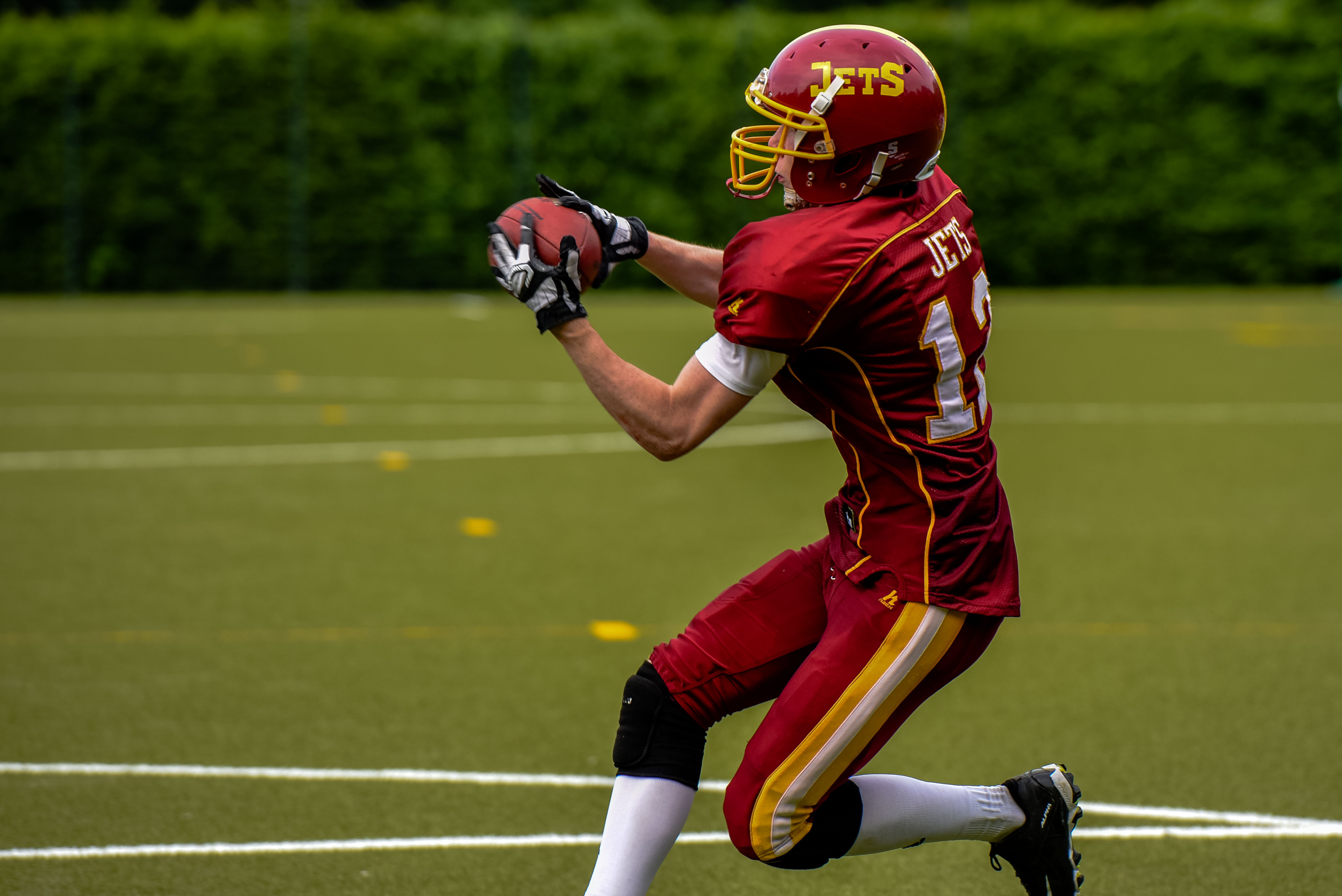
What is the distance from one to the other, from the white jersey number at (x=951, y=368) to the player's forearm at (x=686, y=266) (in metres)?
0.62

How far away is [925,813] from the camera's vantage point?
3.47 meters

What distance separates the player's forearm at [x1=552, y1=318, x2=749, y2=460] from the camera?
10.1 ft

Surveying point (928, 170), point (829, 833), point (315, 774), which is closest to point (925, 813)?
point (829, 833)

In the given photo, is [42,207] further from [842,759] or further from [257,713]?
[842,759]

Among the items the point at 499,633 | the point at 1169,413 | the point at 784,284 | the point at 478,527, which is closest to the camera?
the point at 784,284

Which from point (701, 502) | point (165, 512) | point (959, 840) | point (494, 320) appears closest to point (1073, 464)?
point (701, 502)

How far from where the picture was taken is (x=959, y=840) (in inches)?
174

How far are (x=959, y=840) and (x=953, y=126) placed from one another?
21831 millimetres

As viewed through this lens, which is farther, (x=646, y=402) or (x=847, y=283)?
(x=646, y=402)

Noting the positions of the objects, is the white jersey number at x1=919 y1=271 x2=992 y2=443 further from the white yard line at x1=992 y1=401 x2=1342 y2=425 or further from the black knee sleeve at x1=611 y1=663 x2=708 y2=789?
the white yard line at x1=992 y1=401 x2=1342 y2=425

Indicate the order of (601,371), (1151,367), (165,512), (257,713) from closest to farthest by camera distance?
1. (601,371)
2. (257,713)
3. (165,512)
4. (1151,367)

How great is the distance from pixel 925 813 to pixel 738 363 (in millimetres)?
1138

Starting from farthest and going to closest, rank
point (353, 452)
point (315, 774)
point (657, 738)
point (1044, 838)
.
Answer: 1. point (353, 452)
2. point (315, 774)
3. point (1044, 838)
4. point (657, 738)

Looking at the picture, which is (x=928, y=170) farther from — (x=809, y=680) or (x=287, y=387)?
Result: (x=287, y=387)
